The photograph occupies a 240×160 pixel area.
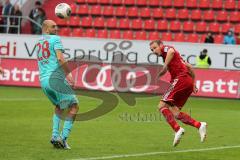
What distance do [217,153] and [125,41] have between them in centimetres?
1719

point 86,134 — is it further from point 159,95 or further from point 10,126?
point 159,95

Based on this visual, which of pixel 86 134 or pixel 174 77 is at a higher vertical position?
pixel 174 77

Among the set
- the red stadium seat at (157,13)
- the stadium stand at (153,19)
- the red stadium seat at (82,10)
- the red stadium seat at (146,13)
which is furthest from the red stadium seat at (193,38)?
the red stadium seat at (82,10)

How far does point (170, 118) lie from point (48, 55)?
244 cm

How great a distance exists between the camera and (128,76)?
26422 millimetres

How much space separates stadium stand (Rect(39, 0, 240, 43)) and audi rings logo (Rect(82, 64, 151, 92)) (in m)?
5.92

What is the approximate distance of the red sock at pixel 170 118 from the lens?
1282 cm

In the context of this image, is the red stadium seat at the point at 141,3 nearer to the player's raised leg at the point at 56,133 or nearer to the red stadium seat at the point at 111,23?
the red stadium seat at the point at 111,23

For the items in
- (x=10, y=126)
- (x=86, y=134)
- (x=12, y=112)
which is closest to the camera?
(x=86, y=134)

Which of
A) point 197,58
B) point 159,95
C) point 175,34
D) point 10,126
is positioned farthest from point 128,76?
point 10,126

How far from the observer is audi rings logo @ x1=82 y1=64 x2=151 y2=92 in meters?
26.1

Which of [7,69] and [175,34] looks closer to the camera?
[7,69]

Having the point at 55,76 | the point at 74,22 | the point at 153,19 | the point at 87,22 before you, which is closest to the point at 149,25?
the point at 153,19

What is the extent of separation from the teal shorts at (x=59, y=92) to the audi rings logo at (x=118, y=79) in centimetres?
1368
